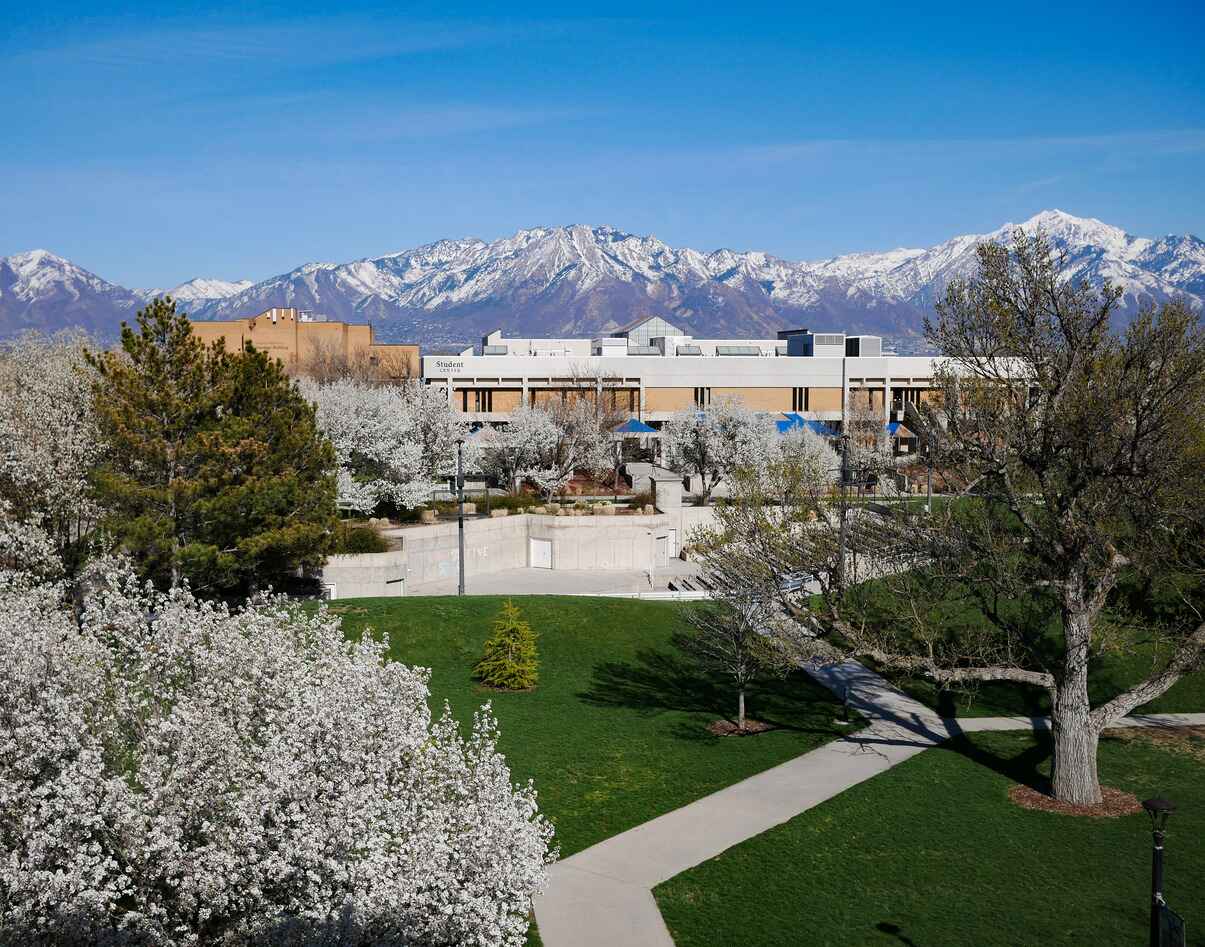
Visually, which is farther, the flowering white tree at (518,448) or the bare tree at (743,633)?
the flowering white tree at (518,448)

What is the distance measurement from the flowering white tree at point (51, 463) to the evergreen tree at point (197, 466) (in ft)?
2.68

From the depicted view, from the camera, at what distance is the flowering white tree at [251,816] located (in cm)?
980

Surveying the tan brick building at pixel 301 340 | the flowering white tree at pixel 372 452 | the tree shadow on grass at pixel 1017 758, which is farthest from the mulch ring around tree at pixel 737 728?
the tan brick building at pixel 301 340

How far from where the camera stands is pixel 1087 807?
61.2 feet

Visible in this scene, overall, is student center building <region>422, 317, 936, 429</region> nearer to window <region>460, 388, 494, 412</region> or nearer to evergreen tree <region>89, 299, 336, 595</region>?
window <region>460, 388, 494, 412</region>

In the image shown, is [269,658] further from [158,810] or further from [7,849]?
[7,849]

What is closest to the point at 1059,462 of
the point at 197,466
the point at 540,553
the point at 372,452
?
the point at 197,466

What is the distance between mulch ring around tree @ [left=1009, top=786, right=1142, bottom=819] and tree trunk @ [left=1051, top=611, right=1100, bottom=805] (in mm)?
164

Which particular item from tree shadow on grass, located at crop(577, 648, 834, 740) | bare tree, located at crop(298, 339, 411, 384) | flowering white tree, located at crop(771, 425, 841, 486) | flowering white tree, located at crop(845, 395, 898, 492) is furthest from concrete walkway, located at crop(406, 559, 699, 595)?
bare tree, located at crop(298, 339, 411, 384)

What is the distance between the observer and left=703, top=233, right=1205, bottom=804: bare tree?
18.2 meters

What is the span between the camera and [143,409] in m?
27.8

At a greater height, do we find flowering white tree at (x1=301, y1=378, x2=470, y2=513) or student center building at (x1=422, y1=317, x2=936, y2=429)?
student center building at (x1=422, y1=317, x2=936, y2=429)

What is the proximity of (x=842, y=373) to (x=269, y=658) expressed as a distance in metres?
74.6

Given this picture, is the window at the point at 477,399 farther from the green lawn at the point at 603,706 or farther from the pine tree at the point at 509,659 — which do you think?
the pine tree at the point at 509,659
